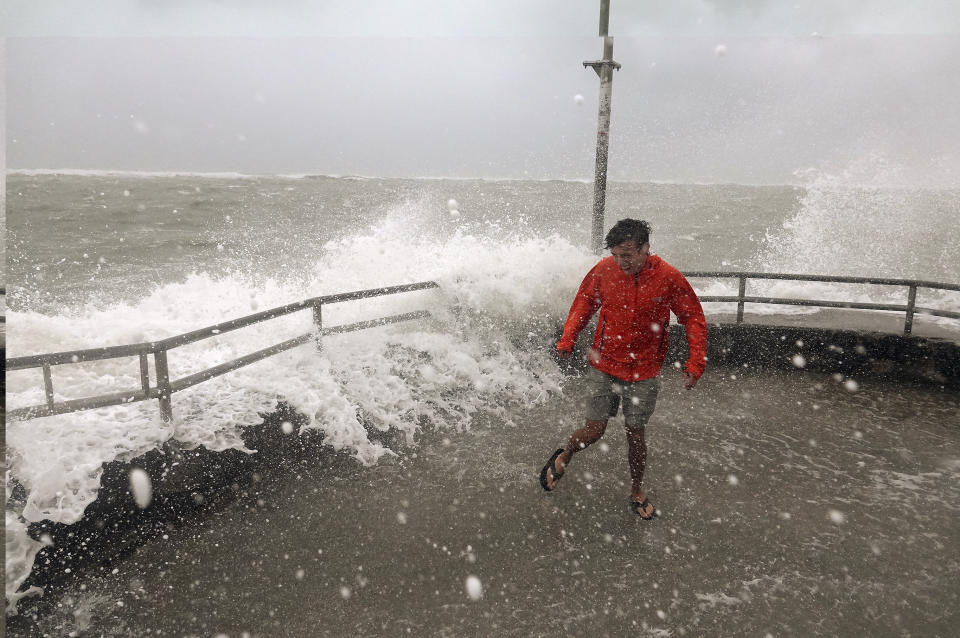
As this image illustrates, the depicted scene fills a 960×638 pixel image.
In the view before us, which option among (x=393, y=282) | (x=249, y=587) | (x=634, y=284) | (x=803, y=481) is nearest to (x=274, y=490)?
(x=249, y=587)

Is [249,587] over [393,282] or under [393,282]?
under

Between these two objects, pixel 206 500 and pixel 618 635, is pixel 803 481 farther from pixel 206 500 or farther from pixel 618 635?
pixel 206 500

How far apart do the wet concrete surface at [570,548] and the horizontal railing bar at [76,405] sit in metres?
0.92

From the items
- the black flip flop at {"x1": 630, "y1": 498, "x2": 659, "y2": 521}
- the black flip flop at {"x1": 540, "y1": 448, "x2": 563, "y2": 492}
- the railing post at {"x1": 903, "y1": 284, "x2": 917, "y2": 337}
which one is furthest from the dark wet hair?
the railing post at {"x1": 903, "y1": 284, "x2": 917, "y2": 337}

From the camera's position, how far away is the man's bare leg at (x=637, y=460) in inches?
152

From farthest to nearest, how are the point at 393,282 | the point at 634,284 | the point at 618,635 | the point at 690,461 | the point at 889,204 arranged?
the point at 889,204 → the point at 393,282 → the point at 690,461 → the point at 634,284 → the point at 618,635

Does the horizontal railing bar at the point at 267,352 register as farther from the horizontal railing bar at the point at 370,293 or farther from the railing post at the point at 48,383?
the railing post at the point at 48,383

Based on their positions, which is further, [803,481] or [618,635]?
[803,481]

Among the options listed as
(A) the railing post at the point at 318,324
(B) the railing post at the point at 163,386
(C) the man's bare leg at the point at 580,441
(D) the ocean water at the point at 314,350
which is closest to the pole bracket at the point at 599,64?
(D) the ocean water at the point at 314,350

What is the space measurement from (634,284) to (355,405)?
2.86 m

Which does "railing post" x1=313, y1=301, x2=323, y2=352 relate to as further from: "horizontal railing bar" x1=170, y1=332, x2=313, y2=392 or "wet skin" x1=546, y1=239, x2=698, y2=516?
"wet skin" x1=546, y1=239, x2=698, y2=516

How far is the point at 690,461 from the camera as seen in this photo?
4668 mm

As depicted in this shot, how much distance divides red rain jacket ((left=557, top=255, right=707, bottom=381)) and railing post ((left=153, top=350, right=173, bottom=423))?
296 cm

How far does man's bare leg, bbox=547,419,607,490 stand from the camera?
4.00 meters
